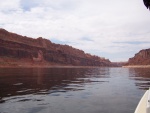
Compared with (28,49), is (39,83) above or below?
below

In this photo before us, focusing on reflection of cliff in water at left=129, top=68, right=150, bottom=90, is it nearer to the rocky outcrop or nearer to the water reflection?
the water reflection

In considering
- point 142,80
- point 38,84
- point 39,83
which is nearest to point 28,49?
point 142,80

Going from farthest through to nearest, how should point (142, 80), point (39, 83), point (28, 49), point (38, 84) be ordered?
point (28, 49) < point (142, 80) < point (39, 83) < point (38, 84)

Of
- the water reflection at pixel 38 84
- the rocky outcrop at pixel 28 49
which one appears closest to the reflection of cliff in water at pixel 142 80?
the water reflection at pixel 38 84

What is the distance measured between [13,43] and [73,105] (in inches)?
5928

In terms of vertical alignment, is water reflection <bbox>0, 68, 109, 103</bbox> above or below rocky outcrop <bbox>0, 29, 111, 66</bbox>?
below

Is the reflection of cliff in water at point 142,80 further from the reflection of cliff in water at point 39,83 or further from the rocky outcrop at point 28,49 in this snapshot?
the rocky outcrop at point 28,49

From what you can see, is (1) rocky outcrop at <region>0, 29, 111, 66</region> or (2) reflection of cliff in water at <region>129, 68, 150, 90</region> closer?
(2) reflection of cliff in water at <region>129, 68, 150, 90</region>

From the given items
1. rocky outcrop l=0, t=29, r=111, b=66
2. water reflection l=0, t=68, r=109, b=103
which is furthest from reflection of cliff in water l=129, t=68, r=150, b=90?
rocky outcrop l=0, t=29, r=111, b=66

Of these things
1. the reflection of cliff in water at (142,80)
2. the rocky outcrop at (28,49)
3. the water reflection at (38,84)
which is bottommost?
the reflection of cliff in water at (142,80)

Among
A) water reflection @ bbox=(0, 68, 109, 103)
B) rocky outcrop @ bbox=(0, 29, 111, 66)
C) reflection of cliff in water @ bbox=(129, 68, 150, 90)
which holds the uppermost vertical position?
rocky outcrop @ bbox=(0, 29, 111, 66)

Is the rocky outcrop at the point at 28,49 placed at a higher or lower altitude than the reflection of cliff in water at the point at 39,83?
higher

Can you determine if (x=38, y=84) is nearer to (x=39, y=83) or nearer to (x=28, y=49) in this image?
(x=39, y=83)

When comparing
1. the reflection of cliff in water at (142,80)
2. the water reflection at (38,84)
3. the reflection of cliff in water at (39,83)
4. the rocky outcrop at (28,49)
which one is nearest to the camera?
the water reflection at (38,84)
